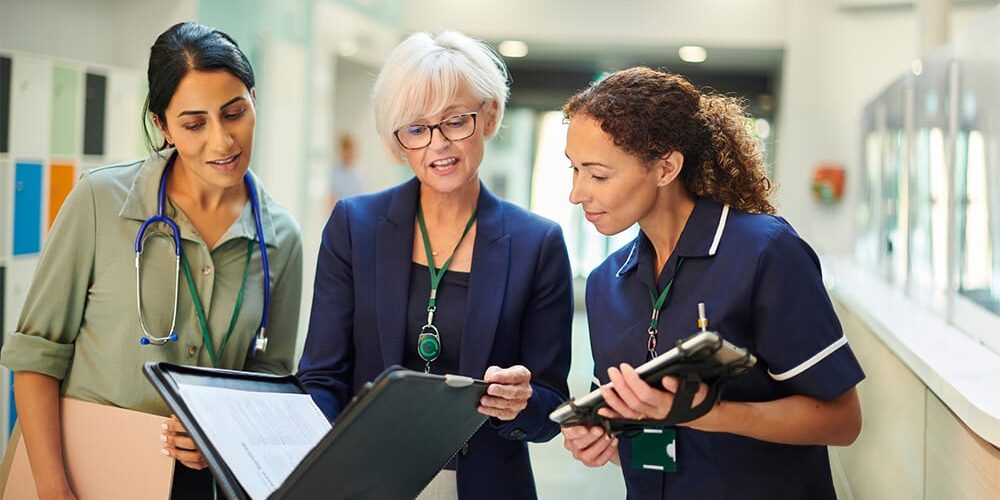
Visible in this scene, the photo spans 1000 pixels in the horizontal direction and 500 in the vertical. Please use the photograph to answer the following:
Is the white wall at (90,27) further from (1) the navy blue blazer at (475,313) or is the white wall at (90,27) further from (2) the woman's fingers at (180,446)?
(2) the woman's fingers at (180,446)

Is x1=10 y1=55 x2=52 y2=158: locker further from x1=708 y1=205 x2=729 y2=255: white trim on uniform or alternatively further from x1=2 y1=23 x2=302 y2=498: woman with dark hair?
x1=708 y1=205 x2=729 y2=255: white trim on uniform

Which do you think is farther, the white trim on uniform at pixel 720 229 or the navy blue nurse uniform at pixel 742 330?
the white trim on uniform at pixel 720 229

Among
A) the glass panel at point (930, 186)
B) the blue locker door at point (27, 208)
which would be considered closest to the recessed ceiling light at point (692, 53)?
the glass panel at point (930, 186)

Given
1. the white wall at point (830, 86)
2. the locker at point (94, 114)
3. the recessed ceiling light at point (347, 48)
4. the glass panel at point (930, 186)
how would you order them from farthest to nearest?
1. the white wall at point (830, 86)
2. the recessed ceiling light at point (347, 48)
3. the locker at point (94, 114)
4. the glass panel at point (930, 186)

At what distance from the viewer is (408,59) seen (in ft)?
7.77

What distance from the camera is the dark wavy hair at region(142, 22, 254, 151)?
2.30m

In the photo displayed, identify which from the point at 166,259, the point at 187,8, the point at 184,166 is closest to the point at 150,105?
the point at 184,166

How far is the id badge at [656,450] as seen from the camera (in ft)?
6.82

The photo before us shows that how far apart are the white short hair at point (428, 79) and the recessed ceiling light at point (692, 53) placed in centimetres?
863

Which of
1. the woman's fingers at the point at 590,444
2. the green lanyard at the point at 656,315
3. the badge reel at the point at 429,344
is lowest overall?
the woman's fingers at the point at 590,444

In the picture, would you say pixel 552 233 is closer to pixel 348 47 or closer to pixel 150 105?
pixel 150 105

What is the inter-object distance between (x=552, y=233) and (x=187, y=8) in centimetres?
438

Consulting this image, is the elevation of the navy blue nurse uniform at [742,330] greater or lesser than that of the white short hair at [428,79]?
lesser

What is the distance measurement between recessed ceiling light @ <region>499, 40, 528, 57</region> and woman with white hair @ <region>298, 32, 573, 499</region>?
8830 millimetres
